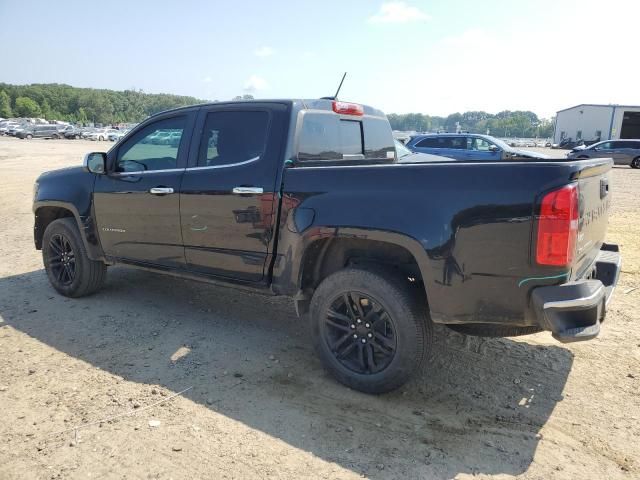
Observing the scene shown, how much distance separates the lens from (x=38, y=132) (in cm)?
5681

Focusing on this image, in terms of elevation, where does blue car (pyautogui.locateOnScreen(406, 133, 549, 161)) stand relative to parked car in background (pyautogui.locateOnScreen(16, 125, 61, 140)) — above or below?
above

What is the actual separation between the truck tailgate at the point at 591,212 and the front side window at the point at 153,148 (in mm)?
3140

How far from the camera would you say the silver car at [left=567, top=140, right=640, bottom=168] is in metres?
26.2

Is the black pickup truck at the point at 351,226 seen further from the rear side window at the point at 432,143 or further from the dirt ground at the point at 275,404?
the rear side window at the point at 432,143

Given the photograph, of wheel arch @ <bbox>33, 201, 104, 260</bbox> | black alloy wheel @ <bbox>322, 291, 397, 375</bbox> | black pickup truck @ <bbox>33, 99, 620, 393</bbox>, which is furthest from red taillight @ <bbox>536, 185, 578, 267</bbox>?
wheel arch @ <bbox>33, 201, 104, 260</bbox>

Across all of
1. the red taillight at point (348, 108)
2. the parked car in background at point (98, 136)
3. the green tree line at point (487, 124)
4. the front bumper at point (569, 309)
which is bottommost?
the parked car in background at point (98, 136)

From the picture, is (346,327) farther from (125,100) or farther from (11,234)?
(125,100)

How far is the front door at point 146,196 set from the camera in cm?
436

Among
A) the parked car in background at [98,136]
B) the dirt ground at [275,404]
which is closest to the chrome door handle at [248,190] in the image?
the dirt ground at [275,404]

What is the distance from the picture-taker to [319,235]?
3.42 metres

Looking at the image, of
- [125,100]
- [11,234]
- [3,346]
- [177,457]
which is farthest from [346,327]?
[125,100]

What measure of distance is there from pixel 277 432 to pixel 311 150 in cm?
209

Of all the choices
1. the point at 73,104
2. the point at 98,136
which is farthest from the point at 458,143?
the point at 73,104

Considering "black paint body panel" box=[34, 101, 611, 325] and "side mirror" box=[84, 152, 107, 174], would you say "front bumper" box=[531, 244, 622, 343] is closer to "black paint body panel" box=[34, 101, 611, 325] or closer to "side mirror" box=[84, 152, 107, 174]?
"black paint body panel" box=[34, 101, 611, 325]
